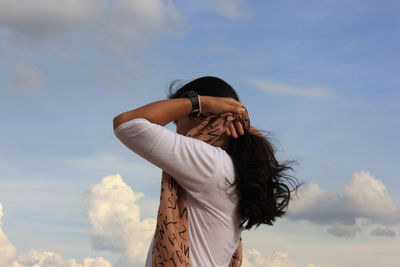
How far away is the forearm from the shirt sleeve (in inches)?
2.0

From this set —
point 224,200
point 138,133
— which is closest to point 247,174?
point 224,200

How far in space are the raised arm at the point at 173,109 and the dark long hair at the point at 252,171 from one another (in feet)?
0.36

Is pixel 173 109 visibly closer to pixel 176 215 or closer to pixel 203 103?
pixel 203 103

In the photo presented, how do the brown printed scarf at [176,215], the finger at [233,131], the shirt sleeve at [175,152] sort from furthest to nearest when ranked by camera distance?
the finger at [233,131] < the brown printed scarf at [176,215] < the shirt sleeve at [175,152]

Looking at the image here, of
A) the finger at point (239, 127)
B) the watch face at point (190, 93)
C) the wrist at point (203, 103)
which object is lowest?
the finger at point (239, 127)

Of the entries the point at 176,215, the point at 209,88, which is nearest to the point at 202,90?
the point at 209,88

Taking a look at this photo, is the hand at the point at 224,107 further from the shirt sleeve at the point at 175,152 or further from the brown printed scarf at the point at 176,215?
the shirt sleeve at the point at 175,152

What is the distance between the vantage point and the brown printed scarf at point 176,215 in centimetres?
378

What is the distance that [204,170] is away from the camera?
3.70 metres

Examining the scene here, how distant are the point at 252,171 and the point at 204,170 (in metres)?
0.38

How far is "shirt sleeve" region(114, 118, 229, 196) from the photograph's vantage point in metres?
3.57

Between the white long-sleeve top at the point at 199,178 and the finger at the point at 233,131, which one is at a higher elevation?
the finger at the point at 233,131

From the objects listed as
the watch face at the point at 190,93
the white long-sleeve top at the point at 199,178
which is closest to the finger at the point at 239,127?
the white long-sleeve top at the point at 199,178

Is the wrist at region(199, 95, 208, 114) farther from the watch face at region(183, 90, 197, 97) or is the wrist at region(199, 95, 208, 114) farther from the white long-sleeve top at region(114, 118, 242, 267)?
the white long-sleeve top at region(114, 118, 242, 267)
